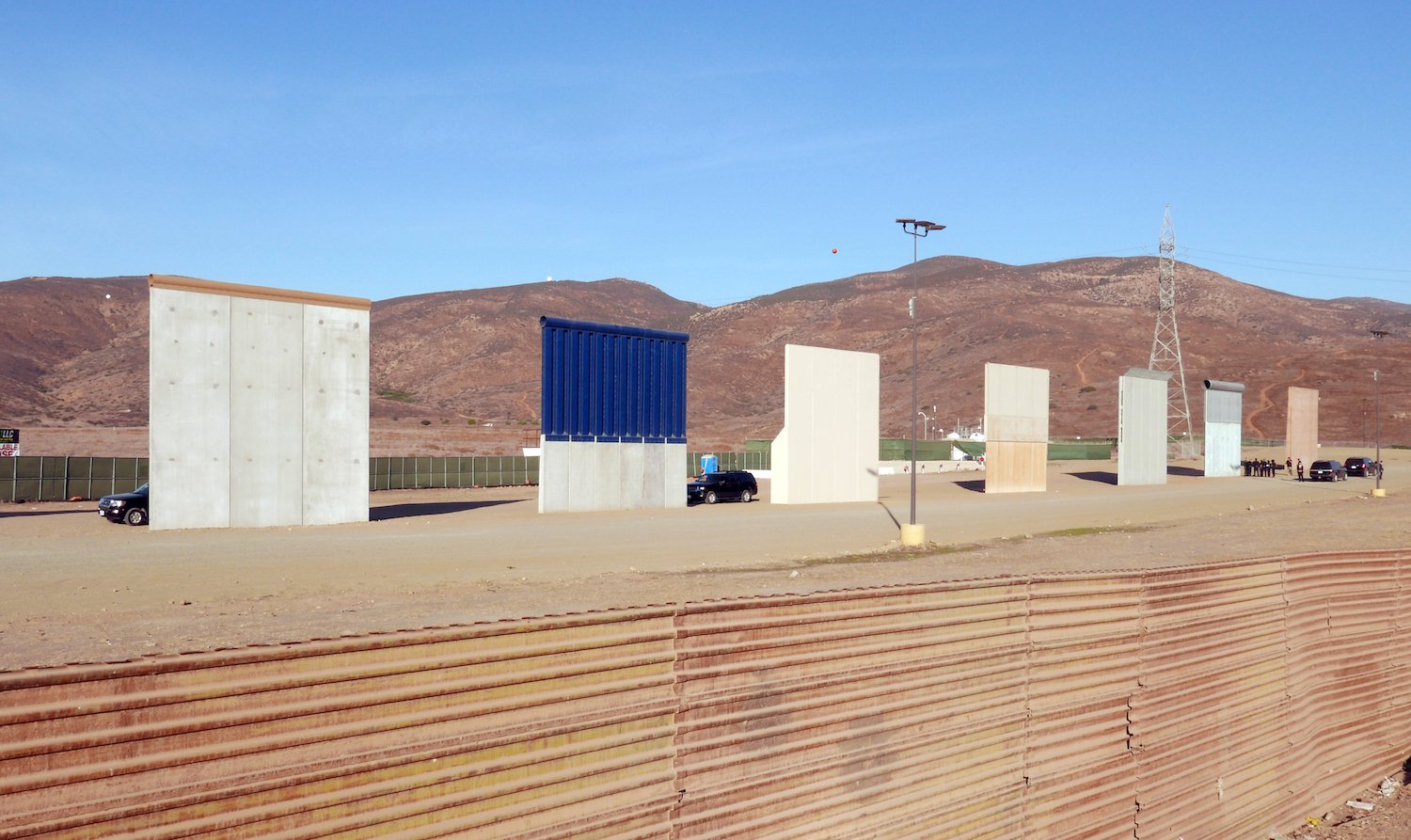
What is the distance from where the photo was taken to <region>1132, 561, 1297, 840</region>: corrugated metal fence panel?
945 centimetres

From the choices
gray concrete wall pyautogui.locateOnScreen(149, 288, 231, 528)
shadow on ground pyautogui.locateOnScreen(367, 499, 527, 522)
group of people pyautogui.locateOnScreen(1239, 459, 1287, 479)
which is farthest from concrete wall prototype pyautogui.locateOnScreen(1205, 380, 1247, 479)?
gray concrete wall pyautogui.locateOnScreen(149, 288, 231, 528)

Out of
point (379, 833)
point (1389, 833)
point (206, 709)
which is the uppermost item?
point (206, 709)

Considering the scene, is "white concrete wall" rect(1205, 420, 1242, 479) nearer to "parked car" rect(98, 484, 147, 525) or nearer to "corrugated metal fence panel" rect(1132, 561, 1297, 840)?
"parked car" rect(98, 484, 147, 525)

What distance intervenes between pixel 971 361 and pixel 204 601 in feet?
516

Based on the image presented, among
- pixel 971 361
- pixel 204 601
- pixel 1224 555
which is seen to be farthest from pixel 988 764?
pixel 971 361

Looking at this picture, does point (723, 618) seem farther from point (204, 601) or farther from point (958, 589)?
point (204, 601)

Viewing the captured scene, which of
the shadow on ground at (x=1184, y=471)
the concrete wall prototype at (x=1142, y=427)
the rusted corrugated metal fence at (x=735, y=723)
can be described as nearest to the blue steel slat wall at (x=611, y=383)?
the rusted corrugated metal fence at (x=735, y=723)

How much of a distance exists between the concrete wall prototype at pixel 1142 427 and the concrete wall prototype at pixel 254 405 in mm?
48058

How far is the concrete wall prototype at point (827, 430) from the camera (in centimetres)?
4806

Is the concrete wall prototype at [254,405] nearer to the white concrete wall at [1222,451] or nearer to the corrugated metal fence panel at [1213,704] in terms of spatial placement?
the corrugated metal fence panel at [1213,704]

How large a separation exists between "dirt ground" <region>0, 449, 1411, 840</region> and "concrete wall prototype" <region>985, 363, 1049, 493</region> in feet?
21.5

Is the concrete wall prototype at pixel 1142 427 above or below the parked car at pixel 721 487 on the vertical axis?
above

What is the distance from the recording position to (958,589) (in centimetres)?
786

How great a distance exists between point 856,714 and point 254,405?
28.7 metres
